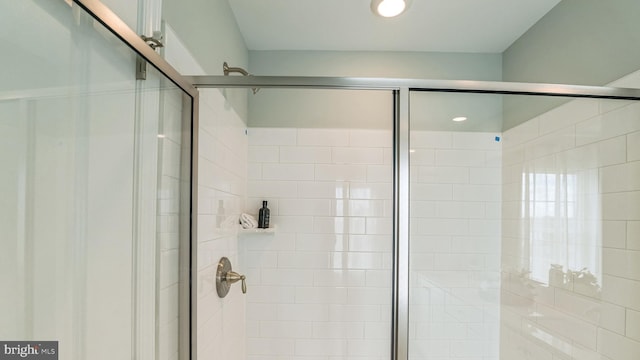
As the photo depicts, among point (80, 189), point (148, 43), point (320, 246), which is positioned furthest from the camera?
point (320, 246)

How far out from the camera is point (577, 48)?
5.56 feet

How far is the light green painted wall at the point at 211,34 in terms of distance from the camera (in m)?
1.20

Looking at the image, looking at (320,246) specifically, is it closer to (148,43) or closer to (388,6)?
(388,6)

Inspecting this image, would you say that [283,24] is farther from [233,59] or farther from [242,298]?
[242,298]

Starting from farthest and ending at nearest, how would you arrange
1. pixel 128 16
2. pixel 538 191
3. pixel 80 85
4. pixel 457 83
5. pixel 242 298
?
pixel 242 298 → pixel 538 191 → pixel 457 83 → pixel 128 16 → pixel 80 85

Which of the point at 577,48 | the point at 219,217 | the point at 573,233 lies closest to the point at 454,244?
the point at 573,233

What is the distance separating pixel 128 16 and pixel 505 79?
222 cm

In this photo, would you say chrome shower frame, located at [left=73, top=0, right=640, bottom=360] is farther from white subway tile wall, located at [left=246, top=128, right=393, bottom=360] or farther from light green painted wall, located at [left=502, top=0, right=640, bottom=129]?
white subway tile wall, located at [left=246, top=128, right=393, bottom=360]

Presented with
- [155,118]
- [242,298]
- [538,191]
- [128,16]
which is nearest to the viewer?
[128,16]

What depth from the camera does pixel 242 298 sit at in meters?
2.03

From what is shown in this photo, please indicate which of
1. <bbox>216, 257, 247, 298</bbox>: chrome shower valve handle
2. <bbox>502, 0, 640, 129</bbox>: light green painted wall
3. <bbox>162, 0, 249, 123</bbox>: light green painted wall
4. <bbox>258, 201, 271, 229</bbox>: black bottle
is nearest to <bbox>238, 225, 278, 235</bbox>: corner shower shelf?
<bbox>258, 201, 271, 229</bbox>: black bottle

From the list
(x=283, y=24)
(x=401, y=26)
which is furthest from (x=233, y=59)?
(x=401, y=26)

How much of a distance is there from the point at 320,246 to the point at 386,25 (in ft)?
4.41
